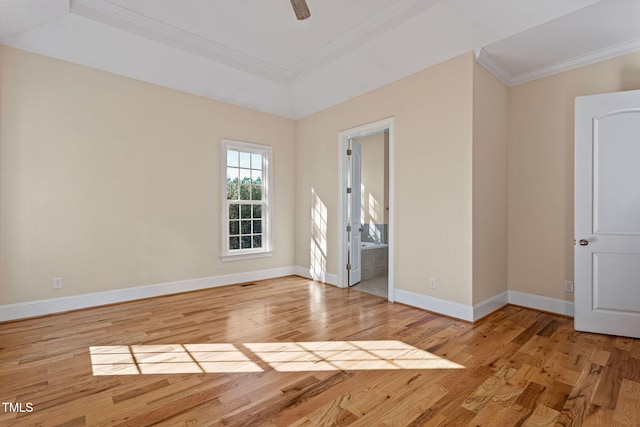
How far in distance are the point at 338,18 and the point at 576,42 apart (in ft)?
8.01

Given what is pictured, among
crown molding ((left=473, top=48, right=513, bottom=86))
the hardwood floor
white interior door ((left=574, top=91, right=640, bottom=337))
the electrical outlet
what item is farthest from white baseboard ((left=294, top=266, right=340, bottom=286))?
crown molding ((left=473, top=48, right=513, bottom=86))

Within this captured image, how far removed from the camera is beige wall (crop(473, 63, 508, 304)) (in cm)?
335

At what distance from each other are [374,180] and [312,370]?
18.4 ft

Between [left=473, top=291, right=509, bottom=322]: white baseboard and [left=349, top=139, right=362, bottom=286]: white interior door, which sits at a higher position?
[left=349, top=139, right=362, bottom=286]: white interior door

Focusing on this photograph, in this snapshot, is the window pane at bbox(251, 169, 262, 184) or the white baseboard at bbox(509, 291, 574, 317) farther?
the window pane at bbox(251, 169, 262, 184)

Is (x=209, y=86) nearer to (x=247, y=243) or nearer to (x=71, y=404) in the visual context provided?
(x=247, y=243)

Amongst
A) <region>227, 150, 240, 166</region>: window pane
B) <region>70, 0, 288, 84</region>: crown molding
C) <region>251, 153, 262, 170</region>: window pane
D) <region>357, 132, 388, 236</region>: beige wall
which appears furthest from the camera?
<region>357, 132, 388, 236</region>: beige wall

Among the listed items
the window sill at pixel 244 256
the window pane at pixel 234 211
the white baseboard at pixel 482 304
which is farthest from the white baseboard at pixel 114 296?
the white baseboard at pixel 482 304

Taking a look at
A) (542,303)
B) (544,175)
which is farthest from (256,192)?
(542,303)

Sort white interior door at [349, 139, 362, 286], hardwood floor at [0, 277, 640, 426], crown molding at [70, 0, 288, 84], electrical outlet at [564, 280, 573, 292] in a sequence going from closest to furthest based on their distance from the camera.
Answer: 1. hardwood floor at [0, 277, 640, 426]
2. crown molding at [70, 0, 288, 84]
3. electrical outlet at [564, 280, 573, 292]
4. white interior door at [349, 139, 362, 286]

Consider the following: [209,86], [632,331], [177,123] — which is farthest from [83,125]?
[632,331]

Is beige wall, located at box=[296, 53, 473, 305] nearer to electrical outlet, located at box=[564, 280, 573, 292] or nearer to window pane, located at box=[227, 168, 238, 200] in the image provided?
electrical outlet, located at box=[564, 280, 573, 292]

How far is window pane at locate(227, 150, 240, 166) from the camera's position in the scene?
4990mm

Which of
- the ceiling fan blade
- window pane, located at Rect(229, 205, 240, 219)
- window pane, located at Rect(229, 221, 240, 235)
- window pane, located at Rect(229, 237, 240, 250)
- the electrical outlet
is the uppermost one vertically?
the ceiling fan blade
